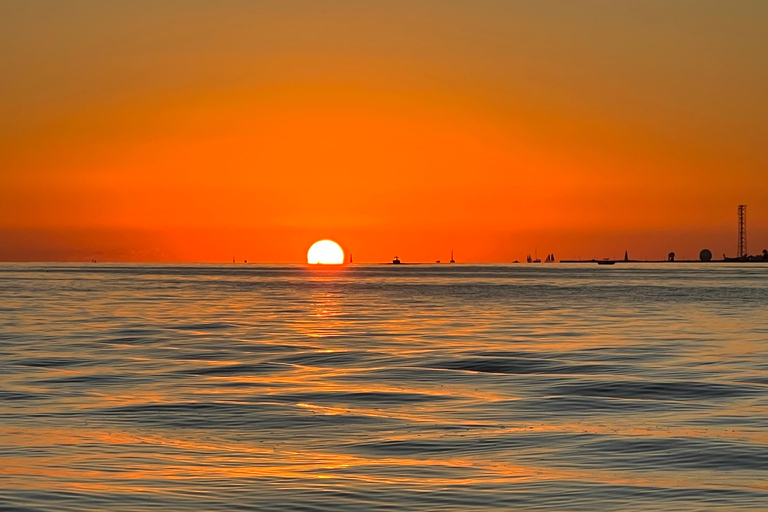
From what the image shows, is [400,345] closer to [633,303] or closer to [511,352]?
[511,352]

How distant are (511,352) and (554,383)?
11375mm

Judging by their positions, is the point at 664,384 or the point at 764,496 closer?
the point at 764,496

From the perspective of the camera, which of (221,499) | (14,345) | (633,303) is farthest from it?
(633,303)

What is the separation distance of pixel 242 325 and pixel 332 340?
14.4 meters

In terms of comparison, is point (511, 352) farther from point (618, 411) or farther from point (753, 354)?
point (618, 411)

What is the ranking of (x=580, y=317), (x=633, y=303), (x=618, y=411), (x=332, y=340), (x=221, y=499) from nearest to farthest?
(x=221, y=499) < (x=618, y=411) < (x=332, y=340) < (x=580, y=317) < (x=633, y=303)

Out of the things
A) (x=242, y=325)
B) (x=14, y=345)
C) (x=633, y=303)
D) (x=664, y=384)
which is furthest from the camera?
(x=633, y=303)

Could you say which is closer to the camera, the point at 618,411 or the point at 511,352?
the point at 618,411

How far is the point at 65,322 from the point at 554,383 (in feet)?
138

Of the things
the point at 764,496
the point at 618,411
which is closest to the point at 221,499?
the point at 764,496

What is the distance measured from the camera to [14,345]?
47.1 m

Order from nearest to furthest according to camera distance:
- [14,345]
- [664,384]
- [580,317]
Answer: [664,384], [14,345], [580,317]

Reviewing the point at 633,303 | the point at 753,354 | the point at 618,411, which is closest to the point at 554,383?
the point at 618,411

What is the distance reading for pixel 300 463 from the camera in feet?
64.2
